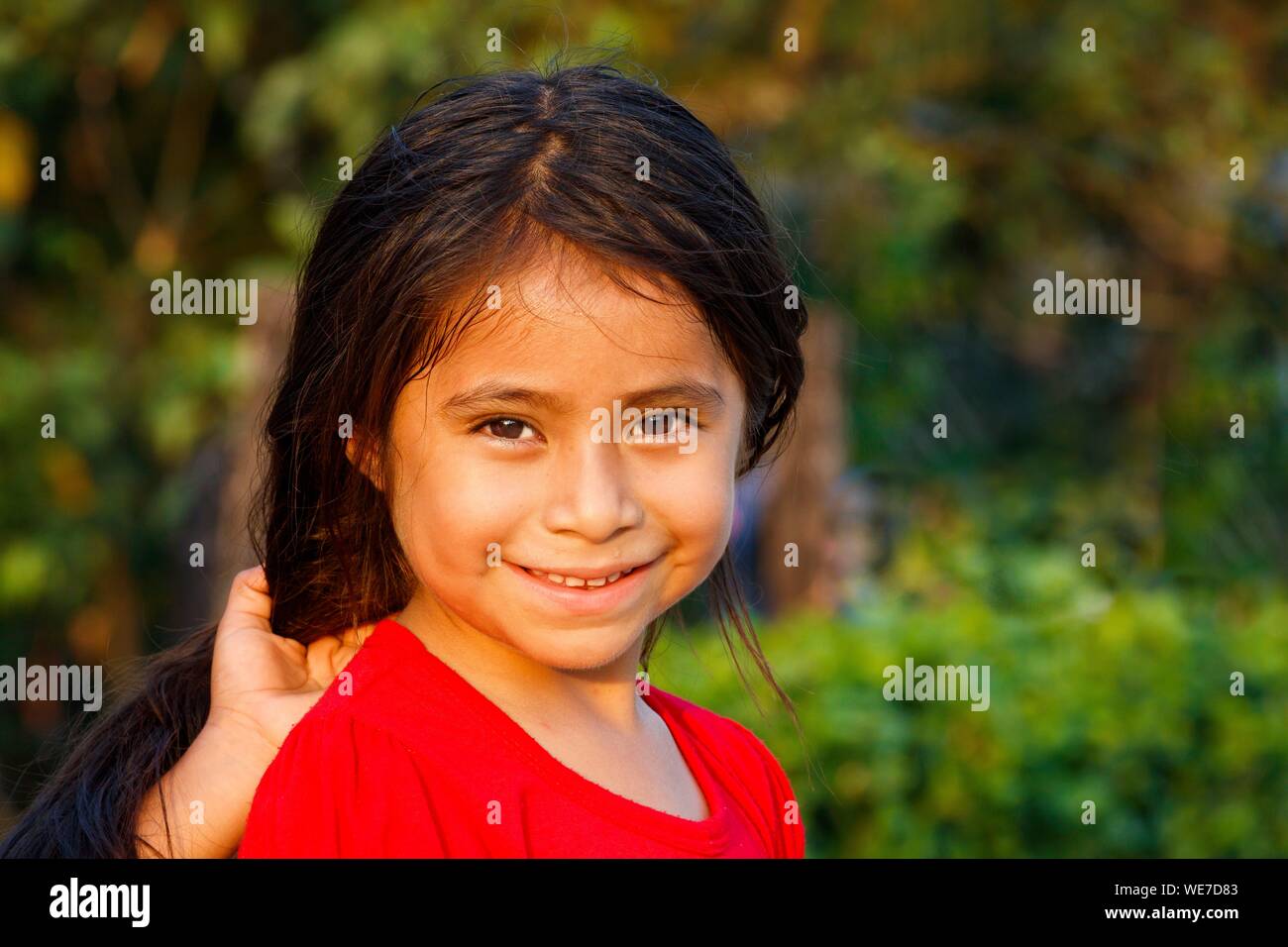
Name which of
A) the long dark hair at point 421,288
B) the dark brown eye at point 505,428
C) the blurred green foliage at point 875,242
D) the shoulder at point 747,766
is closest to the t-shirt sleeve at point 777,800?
the shoulder at point 747,766

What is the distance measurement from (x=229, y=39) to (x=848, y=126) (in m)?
2.75

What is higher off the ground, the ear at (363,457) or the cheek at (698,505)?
the ear at (363,457)

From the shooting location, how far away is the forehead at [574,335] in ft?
5.19

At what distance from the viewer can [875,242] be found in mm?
6816

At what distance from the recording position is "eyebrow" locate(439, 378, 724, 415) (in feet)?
5.18

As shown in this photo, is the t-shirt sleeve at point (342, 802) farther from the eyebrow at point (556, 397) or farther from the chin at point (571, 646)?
the eyebrow at point (556, 397)

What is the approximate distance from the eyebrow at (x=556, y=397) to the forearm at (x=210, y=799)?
20.1 inches

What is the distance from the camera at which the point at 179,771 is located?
1857 mm

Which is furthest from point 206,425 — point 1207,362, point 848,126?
point 1207,362

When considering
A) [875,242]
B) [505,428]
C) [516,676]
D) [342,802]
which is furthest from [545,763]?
[875,242]

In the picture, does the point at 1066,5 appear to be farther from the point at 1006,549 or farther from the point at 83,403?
the point at 83,403

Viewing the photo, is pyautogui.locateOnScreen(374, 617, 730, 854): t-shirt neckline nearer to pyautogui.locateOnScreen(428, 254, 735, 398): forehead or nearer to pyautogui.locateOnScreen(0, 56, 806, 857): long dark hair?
pyautogui.locateOnScreen(0, 56, 806, 857): long dark hair

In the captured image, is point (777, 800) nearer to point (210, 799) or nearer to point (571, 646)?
point (571, 646)

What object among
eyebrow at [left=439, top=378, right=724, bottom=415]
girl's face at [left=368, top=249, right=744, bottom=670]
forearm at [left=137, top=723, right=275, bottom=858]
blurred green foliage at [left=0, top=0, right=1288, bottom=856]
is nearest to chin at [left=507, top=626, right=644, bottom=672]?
girl's face at [left=368, top=249, right=744, bottom=670]
